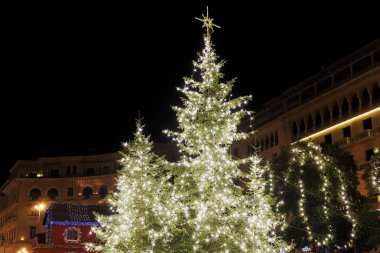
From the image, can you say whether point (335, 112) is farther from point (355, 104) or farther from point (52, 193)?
point (52, 193)

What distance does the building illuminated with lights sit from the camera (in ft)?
145

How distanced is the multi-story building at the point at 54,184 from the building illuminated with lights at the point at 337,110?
29.4 meters

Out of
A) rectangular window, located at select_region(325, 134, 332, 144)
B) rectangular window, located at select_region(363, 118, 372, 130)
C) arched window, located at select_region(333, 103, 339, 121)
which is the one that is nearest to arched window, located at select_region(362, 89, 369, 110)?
rectangular window, located at select_region(363, 118, 372, 130)

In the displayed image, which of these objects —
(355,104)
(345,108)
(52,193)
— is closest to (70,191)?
(52,193)

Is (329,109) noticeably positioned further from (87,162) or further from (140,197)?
(87,162)

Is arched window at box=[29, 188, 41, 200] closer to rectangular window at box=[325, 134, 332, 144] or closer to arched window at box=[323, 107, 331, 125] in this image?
rectangular window at box=[325, 134, 332, 144]

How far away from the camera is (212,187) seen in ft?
72.0

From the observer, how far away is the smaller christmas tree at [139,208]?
2317 cm

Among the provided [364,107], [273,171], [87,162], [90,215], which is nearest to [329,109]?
[364,107]

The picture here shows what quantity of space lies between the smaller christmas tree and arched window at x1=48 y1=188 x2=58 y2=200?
194ft

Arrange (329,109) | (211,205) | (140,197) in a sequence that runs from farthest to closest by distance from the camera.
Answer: (329,109)
(140,197)
(211,205)

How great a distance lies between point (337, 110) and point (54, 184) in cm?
5316

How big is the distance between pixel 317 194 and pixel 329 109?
53.4 feet

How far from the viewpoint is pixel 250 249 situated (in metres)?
21.6
